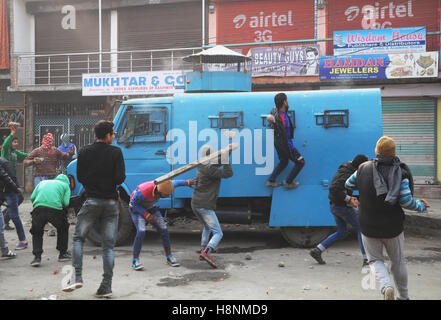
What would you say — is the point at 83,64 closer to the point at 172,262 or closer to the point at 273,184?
the point at 273,184

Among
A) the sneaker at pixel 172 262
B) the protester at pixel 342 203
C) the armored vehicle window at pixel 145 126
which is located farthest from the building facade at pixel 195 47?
the protester at pixel 342 203

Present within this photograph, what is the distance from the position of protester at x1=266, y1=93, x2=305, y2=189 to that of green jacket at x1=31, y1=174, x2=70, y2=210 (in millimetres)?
3247

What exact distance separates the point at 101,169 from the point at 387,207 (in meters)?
2.94

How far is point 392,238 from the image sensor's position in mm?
4410

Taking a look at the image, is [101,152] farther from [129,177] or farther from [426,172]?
[426,172]

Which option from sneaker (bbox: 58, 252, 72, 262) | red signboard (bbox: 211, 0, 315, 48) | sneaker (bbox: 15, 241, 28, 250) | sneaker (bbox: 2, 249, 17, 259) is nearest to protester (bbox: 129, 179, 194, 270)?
sneaker (bbox: 58, 252, 72, 262)

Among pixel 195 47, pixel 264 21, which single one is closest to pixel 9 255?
pixel 195 47

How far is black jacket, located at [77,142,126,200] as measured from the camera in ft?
16.8

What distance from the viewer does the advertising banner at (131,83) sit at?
1577cm

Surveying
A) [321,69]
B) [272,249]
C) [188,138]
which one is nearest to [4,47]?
[321,69]

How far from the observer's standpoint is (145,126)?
8109mm

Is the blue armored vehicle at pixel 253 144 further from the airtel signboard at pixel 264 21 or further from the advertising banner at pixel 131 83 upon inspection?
the airtel signboard at pixel 264 21

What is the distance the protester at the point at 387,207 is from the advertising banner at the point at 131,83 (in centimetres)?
1165

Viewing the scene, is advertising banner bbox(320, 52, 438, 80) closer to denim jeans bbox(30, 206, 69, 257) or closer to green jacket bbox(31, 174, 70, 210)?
green jacket bbox(31, 174, 70, 210)
